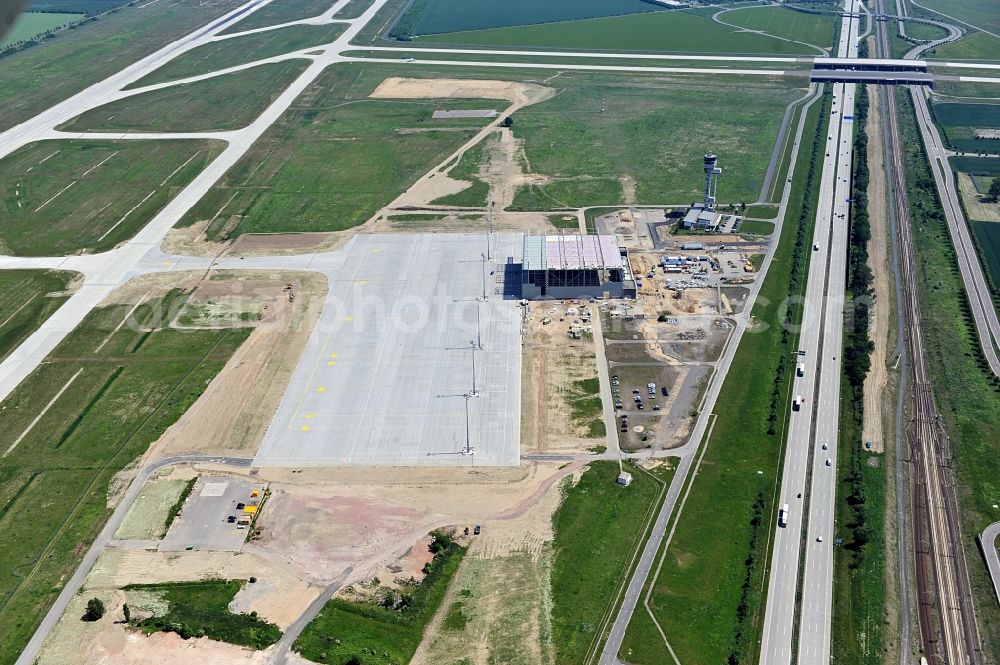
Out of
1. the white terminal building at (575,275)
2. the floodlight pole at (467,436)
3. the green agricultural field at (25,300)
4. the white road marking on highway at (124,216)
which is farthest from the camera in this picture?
the white road marking on highway at (124,216)

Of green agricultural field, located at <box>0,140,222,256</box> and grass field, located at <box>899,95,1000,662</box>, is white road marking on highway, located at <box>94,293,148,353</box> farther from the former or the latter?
grass field, located at <box>899,95,1000,662</box>

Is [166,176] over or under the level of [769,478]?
over

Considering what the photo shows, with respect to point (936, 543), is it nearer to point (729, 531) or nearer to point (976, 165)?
point (729, 531)

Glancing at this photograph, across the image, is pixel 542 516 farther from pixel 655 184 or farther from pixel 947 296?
pixel 655 184

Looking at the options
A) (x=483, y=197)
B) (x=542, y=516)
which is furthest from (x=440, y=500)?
(x=483, y=197)

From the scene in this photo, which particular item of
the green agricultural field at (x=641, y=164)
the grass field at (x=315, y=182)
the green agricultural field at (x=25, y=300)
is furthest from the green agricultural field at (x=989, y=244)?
the green agricultural field at (x=25, y=300)

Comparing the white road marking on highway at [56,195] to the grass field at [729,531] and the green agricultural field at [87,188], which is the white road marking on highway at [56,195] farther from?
the grass field at [729,531]

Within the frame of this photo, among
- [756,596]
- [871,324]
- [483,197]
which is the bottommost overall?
[756,596]
